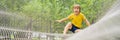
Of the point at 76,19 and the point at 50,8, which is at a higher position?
the point at 50,8

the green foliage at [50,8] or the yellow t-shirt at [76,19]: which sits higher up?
the green foliage at [50,8]

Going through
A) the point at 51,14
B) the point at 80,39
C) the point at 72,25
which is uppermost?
the point at 51,14

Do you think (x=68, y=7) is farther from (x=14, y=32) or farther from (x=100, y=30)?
(x=100, y=30)

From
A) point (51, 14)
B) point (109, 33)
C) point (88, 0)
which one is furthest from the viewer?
point (51, 14)

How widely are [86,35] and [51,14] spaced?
14329 millimetres

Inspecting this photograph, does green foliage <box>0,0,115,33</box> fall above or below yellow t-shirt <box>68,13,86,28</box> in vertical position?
above

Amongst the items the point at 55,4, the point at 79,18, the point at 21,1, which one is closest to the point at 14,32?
the point at 79,18

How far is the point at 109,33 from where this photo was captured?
0.37m

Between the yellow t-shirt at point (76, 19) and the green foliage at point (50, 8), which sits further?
the green foliage at point (50, 8)

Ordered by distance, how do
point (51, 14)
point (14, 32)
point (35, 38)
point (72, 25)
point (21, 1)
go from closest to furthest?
1. point (72, 25)
2. point (14, 32)
3. point (35, 38)
4. point (51, 14)
5. point (21, 1)

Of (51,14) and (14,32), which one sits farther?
(51,14)

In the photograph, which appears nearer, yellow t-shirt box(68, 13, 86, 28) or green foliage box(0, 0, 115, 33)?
yellow t-shirt box(68, 13, 86, 28)

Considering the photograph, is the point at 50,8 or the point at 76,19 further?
the point at 50,8

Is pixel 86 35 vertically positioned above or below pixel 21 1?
below
